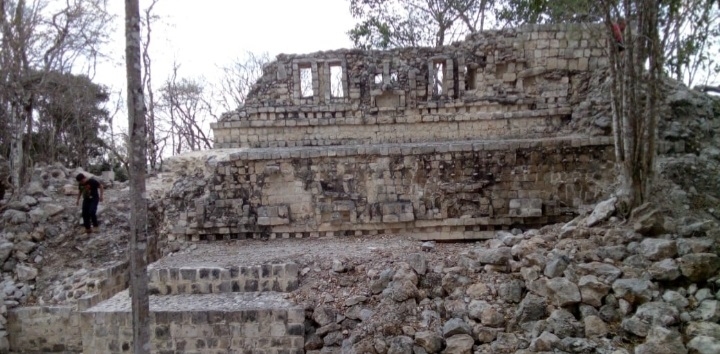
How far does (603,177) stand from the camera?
8.53 meters

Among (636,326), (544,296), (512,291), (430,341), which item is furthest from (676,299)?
(430,341)

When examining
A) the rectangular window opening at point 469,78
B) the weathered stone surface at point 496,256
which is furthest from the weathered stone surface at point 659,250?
the rectangular window opening at point 469,78

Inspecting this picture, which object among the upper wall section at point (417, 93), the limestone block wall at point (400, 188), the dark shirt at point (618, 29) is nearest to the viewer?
the dark shirt at point (618, 29)

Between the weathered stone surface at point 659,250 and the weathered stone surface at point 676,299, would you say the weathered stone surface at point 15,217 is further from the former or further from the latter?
the weathered stone surface at point 676,299

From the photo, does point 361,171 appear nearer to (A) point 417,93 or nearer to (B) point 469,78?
(A) point 417,93

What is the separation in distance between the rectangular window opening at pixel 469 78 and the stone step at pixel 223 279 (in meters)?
6.97

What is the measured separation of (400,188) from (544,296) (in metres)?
4.10

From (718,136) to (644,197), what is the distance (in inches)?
141

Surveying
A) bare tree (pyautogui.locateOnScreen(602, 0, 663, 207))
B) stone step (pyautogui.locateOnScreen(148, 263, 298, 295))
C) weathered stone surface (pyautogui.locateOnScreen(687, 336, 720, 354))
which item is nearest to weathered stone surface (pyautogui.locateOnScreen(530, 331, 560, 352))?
weathered stone surface (pyautogui.locateOnScreen(687, 336, 720, 354))

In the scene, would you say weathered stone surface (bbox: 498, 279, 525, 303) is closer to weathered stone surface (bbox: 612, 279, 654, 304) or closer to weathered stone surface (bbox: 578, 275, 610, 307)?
weathered stone surface (bbox: 578, 275, 610, 307)

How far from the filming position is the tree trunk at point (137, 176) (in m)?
4.66

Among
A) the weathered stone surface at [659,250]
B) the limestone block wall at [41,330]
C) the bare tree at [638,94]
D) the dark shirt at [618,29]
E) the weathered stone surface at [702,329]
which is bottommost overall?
the limestone block wall at [41,330]

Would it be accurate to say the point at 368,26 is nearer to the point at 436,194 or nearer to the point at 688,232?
the point at 436,194

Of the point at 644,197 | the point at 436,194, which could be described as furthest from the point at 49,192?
the point at 644,197
